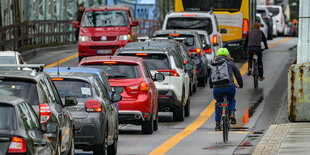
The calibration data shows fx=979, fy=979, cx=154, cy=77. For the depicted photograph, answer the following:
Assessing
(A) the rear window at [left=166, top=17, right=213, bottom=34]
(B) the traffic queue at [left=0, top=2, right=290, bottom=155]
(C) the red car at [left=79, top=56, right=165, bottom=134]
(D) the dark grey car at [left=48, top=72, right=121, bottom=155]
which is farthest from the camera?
(A) the rear window at [left=166, top=17, right=213, bottom=34]

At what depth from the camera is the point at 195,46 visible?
28.9 m

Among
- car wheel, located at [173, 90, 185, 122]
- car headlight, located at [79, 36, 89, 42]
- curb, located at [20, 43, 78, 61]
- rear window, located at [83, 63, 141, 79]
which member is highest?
rear window, located at [83, 63, 141, 79]

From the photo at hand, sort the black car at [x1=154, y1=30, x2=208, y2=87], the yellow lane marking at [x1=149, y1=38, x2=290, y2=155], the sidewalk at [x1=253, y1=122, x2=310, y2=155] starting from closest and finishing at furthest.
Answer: the sidewalk at [x1=253, y1=122, x2=310, y2=155] → the yellow lane marking at [x1=149, y1=38, x2=290, y2=155] → the black car at [x1=154, y1=30, x2=208, y2=87]

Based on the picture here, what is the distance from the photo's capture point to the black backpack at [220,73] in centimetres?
1673

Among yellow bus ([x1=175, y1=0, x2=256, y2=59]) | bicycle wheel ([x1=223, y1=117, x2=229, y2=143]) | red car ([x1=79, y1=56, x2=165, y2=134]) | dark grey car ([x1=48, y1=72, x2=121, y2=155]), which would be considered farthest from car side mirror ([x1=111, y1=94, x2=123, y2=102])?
yellow bus ([x1=175, y1=0, x2=256, y2=59])

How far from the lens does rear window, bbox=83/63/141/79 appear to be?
17844mm

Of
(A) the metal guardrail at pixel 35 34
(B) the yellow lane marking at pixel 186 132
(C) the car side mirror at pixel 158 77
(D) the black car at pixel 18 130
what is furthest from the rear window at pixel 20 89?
(A) the metal guardrail at pixel 35 34

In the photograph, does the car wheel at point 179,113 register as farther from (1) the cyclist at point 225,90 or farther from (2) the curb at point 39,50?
(2) the curb at point 39,50

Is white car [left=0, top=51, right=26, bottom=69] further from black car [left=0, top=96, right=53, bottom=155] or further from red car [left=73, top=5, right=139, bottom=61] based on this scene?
black car [left=0, top=96, right=53, bottom=155]

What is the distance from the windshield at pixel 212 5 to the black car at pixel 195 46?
28.1ft

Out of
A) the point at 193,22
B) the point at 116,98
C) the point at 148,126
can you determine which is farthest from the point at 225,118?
the point at 193,22

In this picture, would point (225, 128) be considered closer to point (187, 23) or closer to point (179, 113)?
point (179, 113)

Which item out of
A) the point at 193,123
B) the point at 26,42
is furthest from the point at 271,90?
the point at 26,42

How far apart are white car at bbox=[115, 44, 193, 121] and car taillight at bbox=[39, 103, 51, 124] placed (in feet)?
32.9
